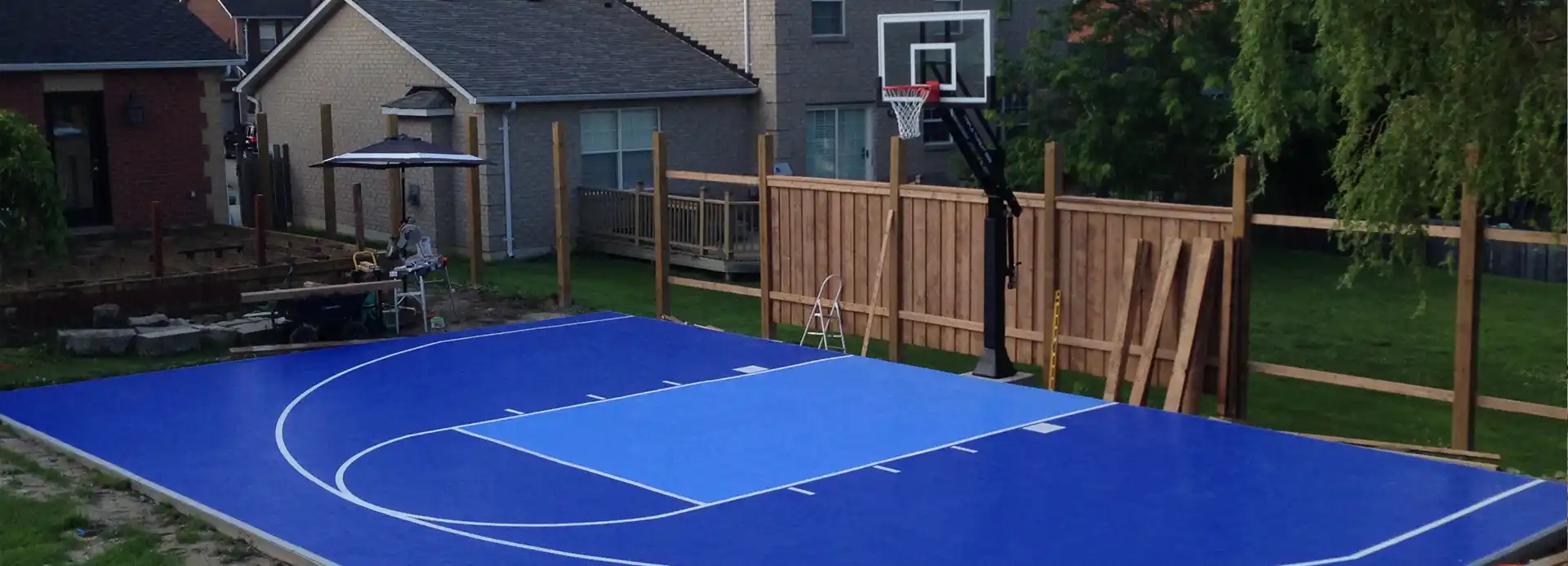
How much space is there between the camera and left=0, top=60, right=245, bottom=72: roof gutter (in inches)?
866

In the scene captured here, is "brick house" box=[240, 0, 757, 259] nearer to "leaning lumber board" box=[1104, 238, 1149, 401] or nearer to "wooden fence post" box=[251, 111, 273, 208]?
"wooden fence post" box=[251, 111, 273, 208]

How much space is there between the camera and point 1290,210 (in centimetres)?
2820

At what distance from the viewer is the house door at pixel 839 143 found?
28609 mm

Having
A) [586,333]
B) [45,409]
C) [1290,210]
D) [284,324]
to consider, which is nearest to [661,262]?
[586,333]

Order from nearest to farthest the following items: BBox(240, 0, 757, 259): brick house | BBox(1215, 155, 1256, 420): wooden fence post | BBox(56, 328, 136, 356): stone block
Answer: BBox(1215, 155, 1256, 420): wooden fence post → BBox(56, 328, 136, 356): stone block → BBox(240, 0, 757, 259): brick house

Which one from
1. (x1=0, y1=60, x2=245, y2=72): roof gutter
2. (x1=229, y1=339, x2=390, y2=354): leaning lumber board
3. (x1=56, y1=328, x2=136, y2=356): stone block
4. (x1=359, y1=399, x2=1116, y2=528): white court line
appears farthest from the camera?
(x1=0, y1=60, x2=245, y2=72): roof gutter

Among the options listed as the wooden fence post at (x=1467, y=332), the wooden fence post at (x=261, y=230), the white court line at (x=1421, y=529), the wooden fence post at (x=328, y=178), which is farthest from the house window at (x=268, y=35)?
the white court line at (x=1421, y=529)

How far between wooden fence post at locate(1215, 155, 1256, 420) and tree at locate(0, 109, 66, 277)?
1169 cm

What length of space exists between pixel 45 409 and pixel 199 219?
1073cm

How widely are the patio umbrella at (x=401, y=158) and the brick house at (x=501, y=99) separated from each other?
177 inches

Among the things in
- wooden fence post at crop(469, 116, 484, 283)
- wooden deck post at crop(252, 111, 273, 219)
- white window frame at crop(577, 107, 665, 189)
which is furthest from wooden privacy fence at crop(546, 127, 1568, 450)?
wooden deck post at crop(252, 111, 273, 219)

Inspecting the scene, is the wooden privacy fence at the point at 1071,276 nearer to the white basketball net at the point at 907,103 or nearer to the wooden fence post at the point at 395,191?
the white basketball net at the point at 907,103

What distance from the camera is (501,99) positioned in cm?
2425

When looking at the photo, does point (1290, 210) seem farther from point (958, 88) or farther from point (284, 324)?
point (284, 324)
